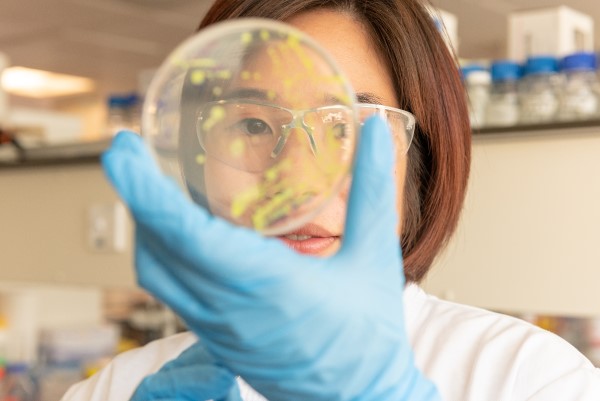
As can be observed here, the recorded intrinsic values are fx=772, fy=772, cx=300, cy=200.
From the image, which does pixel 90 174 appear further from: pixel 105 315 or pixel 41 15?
pixel 41 15

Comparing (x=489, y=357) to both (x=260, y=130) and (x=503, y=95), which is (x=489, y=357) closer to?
(x=260, y=130)

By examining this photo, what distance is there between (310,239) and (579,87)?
3.28 feet

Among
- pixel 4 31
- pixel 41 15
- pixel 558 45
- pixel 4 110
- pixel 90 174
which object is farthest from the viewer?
pixel 4 31

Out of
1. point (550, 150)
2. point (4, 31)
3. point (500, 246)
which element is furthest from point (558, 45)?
point (4, 31)

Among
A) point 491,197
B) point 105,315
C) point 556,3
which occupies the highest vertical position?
point 556,3

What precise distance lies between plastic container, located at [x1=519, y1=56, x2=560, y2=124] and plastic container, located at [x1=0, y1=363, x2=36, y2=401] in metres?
1.54

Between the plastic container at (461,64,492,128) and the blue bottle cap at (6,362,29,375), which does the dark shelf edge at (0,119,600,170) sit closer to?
the blue bottle cap at (6,362,29,375)

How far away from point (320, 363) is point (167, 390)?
28 cm

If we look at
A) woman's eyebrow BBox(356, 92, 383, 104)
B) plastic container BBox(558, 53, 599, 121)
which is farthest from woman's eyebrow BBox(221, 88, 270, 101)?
plastic container BBox(558, 53, 599, 121)

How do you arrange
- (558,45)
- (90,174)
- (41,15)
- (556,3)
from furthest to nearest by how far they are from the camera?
(41,15), (556,3), (90,174), (558,45)

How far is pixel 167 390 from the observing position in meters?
0.88

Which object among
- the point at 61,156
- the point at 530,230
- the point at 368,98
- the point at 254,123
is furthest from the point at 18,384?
the point at 254,123

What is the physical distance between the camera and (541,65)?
1732mm

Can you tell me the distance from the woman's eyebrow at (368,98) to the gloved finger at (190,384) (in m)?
0.43
